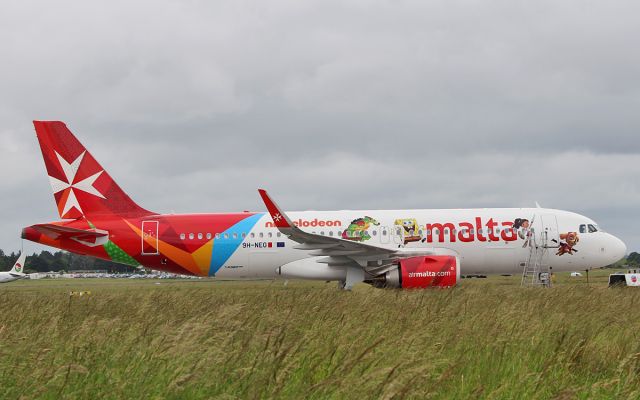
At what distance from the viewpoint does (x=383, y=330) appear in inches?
311

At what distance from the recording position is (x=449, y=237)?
904 inches

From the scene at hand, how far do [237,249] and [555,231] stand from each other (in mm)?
11150

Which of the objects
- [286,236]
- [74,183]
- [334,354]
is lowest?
[334,354]

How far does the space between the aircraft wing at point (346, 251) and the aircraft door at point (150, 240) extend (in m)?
5.18

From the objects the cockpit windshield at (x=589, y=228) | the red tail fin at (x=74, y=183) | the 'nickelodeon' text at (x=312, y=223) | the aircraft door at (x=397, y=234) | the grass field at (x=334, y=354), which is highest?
the red tail fin at (x=74, y=183)

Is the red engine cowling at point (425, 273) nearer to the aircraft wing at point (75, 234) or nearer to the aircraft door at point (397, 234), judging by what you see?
the aircraft door at point (397, 234)

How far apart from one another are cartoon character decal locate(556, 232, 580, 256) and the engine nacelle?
16.7 feet

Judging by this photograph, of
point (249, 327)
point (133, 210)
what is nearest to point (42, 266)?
point (133, 210)

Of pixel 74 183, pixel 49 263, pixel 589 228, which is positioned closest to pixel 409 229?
pixel 589 228

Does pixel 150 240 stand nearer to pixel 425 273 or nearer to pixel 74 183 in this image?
pixel 74 183

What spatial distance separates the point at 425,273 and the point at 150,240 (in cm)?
977

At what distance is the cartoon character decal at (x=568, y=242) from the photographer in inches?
933

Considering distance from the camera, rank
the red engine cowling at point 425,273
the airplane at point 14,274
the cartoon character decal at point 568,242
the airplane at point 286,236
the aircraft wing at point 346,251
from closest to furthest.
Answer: the red engine cowling at point 425,273 < the aircraft wing at point 346,251 < the airplane at point 286,236 < the cartoon character decal at point 568,242 < the airplane at point 14,274

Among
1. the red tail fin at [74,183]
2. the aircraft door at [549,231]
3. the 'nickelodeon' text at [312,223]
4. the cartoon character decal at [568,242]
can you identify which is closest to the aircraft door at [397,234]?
the 'nickelodeon' text at [312,223]
